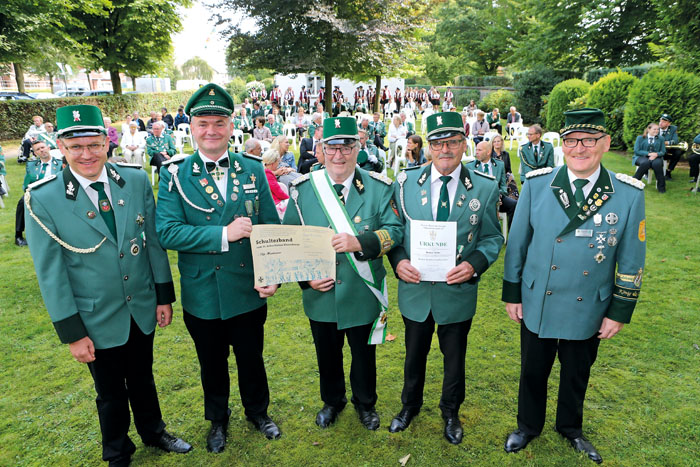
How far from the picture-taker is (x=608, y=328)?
9.39ft

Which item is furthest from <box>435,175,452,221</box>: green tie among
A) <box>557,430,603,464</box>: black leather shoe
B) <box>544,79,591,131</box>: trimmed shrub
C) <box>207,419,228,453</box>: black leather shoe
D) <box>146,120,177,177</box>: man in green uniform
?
<box>544,79,591,131</box>: trimmed shrub

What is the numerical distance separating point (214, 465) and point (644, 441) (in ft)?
10.4

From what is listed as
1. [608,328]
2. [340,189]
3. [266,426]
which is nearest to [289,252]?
[340,189]

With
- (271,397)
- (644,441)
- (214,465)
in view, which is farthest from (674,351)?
(214,465)

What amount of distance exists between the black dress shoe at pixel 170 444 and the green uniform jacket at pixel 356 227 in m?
1.36

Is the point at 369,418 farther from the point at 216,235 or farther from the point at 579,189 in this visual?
the point at 579,189

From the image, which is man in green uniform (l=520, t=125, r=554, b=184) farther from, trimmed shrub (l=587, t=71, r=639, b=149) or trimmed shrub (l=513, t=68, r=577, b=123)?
trimmed shrub (l=513, t=68, r=577, b=123)

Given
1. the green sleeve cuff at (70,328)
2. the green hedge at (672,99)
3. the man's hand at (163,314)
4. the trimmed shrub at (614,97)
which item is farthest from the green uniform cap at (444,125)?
the trimmed shrub at (614,97)

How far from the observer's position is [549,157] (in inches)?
329

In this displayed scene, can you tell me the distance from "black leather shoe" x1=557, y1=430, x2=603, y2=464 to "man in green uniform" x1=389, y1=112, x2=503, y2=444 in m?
0.91

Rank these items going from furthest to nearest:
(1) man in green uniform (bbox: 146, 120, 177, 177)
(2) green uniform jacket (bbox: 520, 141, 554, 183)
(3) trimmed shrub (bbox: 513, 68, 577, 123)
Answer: (3) trimmed shrub (bbox: 513, 68, 577, 123)
(1) man in green uniform (bbox: 146, 120, 177, 177)
(2) green uniform jacket (bbox: 520, 141, 554, 183)

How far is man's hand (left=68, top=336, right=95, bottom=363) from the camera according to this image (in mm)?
2662

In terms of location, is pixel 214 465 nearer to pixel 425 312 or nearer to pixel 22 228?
pixel 425 312

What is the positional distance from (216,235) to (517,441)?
2582 millimetres
